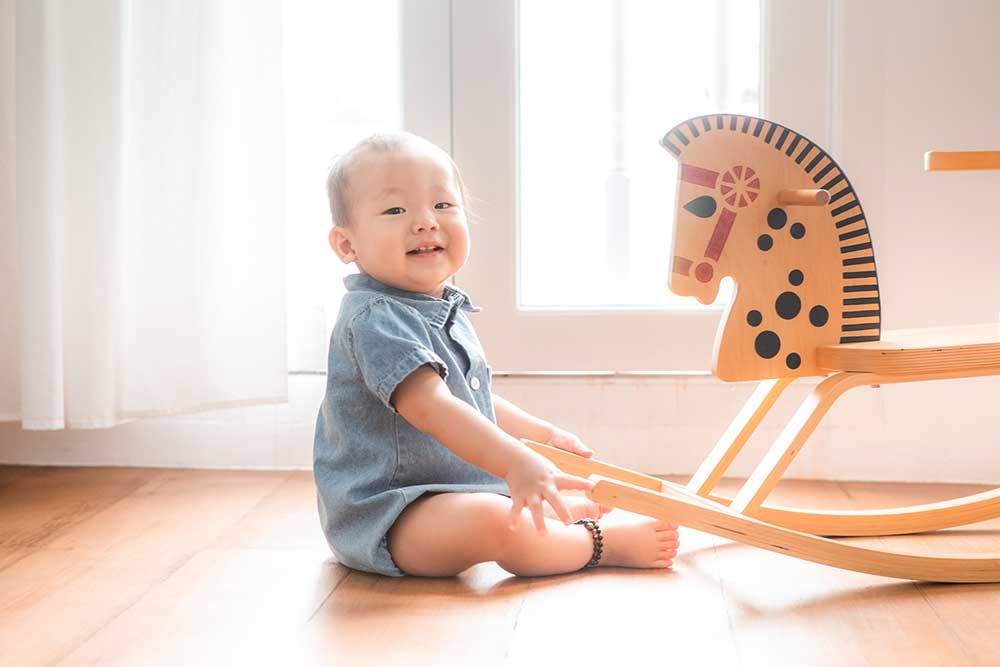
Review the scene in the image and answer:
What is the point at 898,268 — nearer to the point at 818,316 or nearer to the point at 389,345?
the point at 818,316

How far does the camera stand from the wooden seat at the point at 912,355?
1149mm

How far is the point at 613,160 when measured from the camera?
1744mm

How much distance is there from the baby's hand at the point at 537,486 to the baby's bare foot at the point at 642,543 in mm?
215

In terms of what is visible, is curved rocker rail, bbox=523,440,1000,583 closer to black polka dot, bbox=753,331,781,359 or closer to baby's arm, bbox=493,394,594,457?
baby's arm, bbox=493,394,594,457

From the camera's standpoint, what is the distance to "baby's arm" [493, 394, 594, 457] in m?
1.32

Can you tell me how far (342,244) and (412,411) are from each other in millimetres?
245

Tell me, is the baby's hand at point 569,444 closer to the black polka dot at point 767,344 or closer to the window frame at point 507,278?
the black polka dot at point 767,344

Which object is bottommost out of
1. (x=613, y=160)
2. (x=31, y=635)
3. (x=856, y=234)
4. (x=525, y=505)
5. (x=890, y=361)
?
(x=31, y=635)

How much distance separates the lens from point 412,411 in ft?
3.69

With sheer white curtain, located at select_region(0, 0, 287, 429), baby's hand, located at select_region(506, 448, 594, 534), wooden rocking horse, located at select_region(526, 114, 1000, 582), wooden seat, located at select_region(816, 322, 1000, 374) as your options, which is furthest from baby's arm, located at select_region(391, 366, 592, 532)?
sheer white curtain, located at select_region(0, 0, 287, 429)

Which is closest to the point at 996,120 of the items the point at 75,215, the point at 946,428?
the point at 946,428

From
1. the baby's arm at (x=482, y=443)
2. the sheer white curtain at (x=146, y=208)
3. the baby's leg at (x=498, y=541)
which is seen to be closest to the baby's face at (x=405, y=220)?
the baby's arm at (x=482, y=443)

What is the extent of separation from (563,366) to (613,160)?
0.33 metres

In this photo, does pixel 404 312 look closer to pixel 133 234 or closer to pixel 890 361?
pixel 890 361
